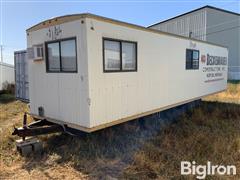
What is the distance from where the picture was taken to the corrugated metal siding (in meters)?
20.6

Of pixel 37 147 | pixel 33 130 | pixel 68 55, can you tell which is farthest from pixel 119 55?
pixel 37 147

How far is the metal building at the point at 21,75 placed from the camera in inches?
415

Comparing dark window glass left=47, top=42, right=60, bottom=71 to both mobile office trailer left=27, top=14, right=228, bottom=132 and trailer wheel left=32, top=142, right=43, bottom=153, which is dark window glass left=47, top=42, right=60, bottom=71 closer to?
mobile office trailer left=27, top=14, right=228, bottom=132

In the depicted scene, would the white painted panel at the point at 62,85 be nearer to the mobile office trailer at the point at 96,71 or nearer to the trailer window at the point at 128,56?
the mobile office trailer at the point at 96,71

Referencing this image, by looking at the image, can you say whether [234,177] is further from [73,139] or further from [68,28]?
[68,28]

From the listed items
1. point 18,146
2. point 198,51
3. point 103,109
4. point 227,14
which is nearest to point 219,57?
point 198,51

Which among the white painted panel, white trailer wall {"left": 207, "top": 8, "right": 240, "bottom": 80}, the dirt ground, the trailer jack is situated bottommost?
the dirt ground

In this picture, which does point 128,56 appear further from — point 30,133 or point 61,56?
point 30,133

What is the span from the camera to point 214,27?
21016 millimetres

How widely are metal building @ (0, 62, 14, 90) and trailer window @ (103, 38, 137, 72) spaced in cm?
1176

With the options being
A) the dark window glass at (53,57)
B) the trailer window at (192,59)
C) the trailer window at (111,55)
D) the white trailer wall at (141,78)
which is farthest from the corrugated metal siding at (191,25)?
the dark window glass at (53,57)

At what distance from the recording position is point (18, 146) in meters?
4.93

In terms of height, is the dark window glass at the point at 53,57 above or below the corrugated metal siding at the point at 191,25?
below

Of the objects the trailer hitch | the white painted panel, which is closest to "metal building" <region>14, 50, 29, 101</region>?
the white painted panel
